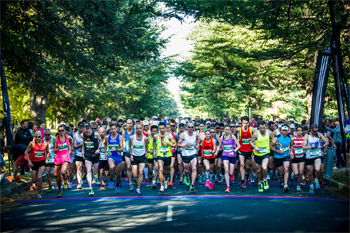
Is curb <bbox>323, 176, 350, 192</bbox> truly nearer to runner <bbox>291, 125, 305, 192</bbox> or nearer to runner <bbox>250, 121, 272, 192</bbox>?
runner <bbox>291, 125, 305, 192</bbox>

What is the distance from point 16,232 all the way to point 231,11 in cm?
1191

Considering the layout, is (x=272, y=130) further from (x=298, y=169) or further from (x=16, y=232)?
(x=16, y=232)

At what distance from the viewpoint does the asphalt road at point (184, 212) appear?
23.8 feet

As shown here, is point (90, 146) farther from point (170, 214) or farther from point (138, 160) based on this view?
point (170, 214)

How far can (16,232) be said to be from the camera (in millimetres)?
7074

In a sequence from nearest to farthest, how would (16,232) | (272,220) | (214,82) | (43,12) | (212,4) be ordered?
1. (16,232)
2. (272,220)
3. (43,12)
4. (212,4)
5. (214,82)

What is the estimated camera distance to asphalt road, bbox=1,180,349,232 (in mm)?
7266

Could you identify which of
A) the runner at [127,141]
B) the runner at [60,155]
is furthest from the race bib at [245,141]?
the runner at [60,155]

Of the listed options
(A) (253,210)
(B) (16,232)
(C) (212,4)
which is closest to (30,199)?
(B) (16,232)

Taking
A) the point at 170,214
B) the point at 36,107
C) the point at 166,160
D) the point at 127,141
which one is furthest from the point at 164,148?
the point at 36,107

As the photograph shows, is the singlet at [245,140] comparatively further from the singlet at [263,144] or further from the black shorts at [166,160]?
the black shorts at [166,160]

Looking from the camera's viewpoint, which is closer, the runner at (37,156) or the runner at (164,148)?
the runner at (37,156)

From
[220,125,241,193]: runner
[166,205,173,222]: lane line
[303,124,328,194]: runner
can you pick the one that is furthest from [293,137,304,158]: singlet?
[166,205,173,222]: lane line

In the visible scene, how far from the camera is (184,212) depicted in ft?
28.1
